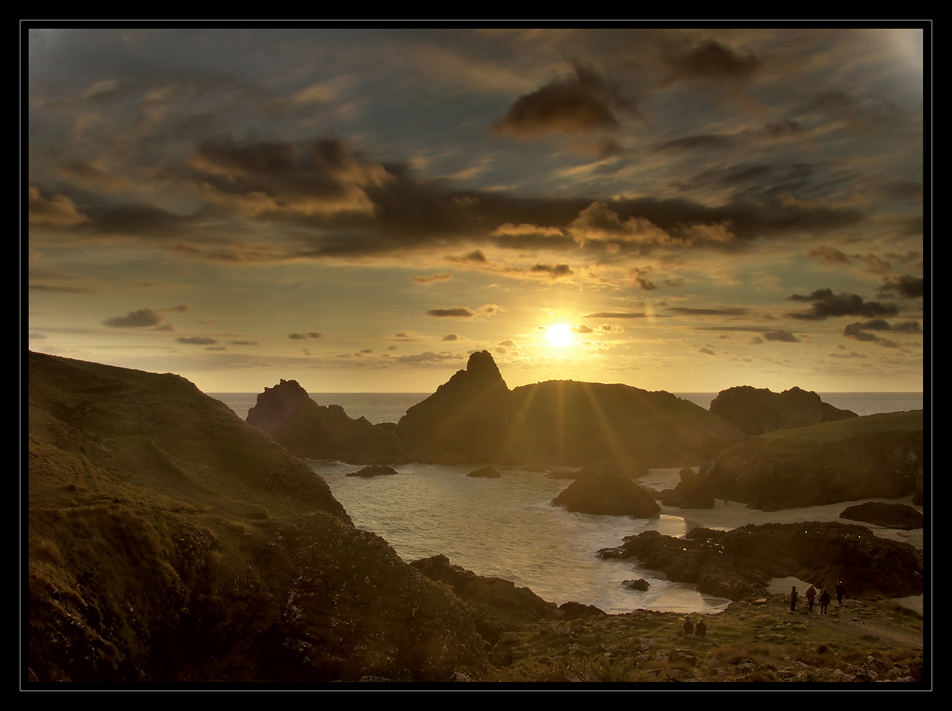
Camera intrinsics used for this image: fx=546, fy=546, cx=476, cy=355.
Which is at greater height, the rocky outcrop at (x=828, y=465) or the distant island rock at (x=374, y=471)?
the rocky outcrop at (x=828, y=465)

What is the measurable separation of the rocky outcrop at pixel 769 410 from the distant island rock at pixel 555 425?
10.0 m

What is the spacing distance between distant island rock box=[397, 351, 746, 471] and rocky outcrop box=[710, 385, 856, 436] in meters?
10.0

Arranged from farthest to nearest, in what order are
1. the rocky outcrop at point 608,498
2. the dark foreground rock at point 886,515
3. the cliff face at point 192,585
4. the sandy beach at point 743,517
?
the rocky outcrop at point 608,498 < the dark foreground rock at point 886,515 < the sandy beach at point 743,517 < the cliff face at point 192,585

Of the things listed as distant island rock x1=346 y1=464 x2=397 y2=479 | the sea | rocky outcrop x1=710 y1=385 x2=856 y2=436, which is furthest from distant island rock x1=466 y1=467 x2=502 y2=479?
rocky outcrop x1=710 y1=385 x2=856 y2=436

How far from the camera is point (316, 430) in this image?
126875 millimetres

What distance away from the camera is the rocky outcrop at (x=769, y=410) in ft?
428

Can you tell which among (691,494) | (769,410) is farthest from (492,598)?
(769,410)

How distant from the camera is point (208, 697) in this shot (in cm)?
1152

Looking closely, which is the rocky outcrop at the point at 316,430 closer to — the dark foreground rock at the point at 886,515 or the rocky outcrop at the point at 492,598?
the rocky outcrop at the point at 492,598

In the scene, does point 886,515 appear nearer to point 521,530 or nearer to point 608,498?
point 608,498

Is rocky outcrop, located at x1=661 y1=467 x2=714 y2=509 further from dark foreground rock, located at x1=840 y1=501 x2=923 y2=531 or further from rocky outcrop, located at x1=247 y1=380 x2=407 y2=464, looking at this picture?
rocky outcrop, located at x1=247 y1=380 x2=407 y2=464

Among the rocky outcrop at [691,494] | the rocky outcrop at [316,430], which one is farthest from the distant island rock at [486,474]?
the rocky outcrop at [691,494]

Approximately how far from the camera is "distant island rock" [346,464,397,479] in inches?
4072

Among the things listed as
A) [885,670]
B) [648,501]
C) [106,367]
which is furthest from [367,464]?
[885,670]
